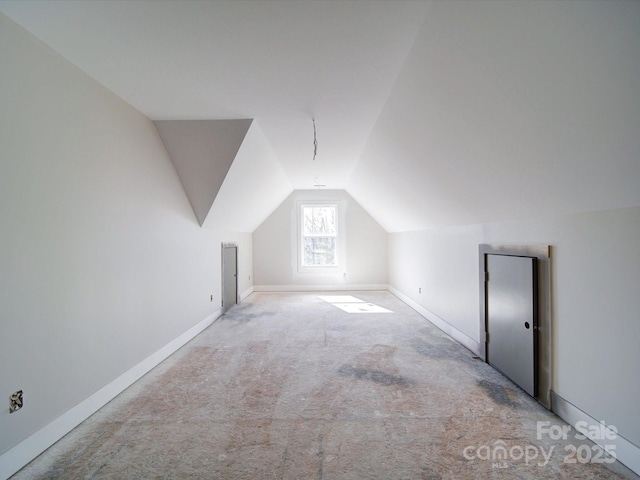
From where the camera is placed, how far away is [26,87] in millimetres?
1783

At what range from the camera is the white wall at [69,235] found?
1.70 metres

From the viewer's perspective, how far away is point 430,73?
2049 mm

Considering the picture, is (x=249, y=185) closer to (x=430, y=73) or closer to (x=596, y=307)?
(x=430, y=73)

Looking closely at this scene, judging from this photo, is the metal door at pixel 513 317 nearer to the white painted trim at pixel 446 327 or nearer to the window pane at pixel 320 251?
the white painted trim at pixel 446 327

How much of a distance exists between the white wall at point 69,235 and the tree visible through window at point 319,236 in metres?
4.68

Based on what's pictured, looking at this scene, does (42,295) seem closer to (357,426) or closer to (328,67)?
(357,426)

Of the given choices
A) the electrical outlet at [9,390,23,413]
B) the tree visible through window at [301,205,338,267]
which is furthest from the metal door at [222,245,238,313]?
the electrical outlet at [9,390,23,413]

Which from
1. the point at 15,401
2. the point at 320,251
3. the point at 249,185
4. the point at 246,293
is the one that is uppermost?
the point at 249,185

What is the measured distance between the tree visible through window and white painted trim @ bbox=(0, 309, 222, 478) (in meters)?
4.79

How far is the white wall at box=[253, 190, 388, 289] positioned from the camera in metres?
7.69

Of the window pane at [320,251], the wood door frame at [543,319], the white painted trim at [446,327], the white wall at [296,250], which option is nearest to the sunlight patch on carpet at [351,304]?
the white painted trim at [446,327]

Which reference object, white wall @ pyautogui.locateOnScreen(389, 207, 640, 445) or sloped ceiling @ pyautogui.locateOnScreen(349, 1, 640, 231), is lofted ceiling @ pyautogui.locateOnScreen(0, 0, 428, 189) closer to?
sloped ceiling @ pyautogui.locateOnScreen(349, 1, 640, 231)

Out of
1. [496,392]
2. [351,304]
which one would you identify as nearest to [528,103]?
[496,392]

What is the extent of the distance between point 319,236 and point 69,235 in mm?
5922
